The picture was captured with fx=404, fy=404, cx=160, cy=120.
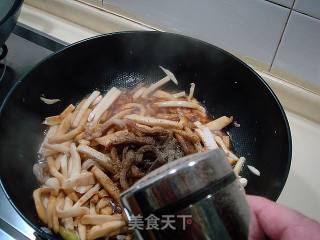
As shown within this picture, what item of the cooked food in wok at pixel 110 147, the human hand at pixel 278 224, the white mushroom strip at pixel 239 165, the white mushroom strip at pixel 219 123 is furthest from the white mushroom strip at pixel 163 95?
the human hand at pixel 278 224

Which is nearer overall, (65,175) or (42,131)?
(65,175)

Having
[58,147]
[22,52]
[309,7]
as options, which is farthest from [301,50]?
[22,52]

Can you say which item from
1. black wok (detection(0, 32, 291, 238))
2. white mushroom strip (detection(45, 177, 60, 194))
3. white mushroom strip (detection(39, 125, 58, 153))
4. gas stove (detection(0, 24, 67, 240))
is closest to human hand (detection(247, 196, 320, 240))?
black wok (detection(0, 32, 291, 238))

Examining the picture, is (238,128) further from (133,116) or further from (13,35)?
(13,35)

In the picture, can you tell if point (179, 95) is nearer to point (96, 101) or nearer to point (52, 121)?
point (96, 101)

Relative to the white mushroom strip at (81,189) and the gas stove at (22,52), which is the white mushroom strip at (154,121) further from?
the gas stove at (22,52)

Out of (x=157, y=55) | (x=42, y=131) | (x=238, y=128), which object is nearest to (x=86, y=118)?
(x=42, y=131)

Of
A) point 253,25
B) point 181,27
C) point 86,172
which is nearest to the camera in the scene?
point 86,172
